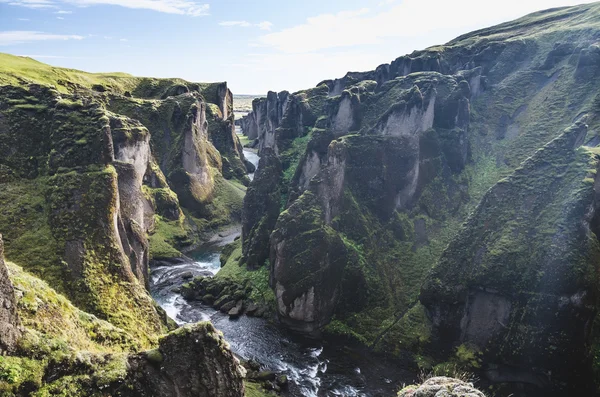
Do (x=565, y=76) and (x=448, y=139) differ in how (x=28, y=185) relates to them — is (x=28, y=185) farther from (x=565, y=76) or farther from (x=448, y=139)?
(x=565, y=76)

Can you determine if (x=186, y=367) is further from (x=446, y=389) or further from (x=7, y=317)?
(x=446, y=389)

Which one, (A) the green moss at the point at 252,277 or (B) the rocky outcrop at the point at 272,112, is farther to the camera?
(B) the rocky outcrop at the point at 272,112

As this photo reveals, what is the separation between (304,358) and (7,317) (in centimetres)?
3530

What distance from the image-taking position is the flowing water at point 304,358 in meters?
43.6

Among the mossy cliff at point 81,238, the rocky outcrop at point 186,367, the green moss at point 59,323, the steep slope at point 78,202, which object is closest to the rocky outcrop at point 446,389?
the rocky outcrop at point 186,367

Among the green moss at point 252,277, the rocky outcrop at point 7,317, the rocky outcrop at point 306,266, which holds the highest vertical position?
the rocky outcrop at point 7,317

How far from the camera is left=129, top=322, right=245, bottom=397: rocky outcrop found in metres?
22.6

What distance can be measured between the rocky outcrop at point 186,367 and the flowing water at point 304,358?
66.4ft

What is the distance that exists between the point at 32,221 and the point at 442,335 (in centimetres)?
4610

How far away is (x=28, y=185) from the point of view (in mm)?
42375

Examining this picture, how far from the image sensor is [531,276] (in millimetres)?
43656

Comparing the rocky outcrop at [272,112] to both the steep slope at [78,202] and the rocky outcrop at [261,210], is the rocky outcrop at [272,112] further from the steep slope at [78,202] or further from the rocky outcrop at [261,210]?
the steep slope at [78,202]

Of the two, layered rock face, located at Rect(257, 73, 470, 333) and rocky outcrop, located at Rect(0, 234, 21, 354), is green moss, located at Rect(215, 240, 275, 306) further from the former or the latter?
rocky outcrop, located at Rect(0, 234, 21, 354)

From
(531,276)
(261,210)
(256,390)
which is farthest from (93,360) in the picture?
(261,210)
